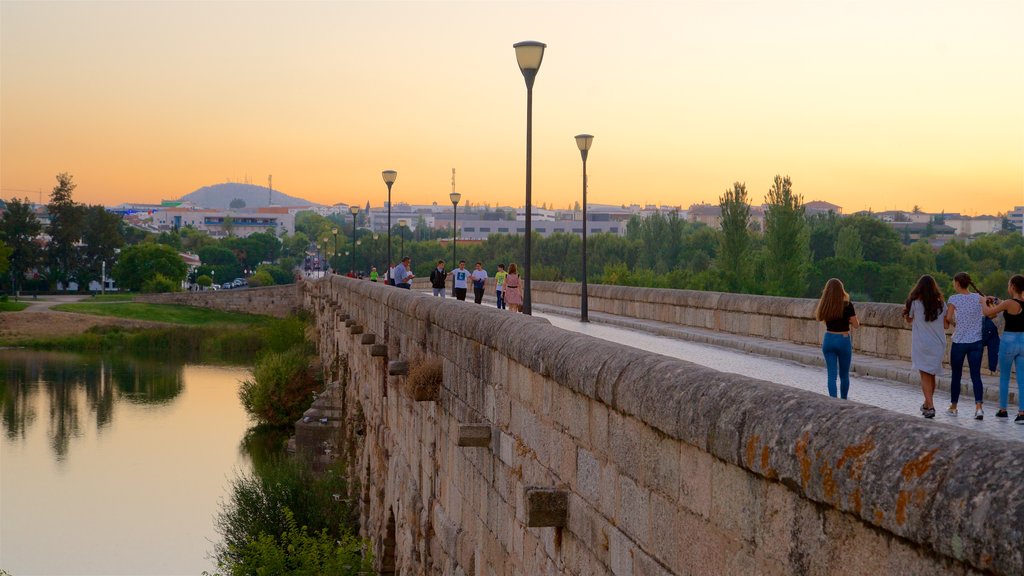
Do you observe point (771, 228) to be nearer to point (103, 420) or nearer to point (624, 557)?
point (103, 420)

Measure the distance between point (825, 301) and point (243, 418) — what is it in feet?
133

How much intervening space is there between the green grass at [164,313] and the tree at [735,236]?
1725 inches

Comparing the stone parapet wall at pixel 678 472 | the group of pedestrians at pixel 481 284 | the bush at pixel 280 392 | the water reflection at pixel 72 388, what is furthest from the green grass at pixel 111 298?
the stone parapet wall at pixel 678 472

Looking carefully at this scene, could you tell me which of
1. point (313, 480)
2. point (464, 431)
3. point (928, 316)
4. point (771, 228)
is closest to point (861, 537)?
point (464, 431)

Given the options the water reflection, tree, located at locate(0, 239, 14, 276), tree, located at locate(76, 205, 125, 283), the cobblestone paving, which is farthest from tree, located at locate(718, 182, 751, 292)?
tree, located at locate(76, 205, 125, 283)

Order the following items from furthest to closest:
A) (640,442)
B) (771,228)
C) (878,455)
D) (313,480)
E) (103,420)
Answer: (771,228), (103,420), (313,480), (640,442), (878,455)

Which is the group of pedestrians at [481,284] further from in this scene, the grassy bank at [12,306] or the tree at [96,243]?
the tree at [96,243]

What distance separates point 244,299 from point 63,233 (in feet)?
91.7

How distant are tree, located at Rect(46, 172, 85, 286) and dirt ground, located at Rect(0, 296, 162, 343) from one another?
3068cm

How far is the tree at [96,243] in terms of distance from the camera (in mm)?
114000

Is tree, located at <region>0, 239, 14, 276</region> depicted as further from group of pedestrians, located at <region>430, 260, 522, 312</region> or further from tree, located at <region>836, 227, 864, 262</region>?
group of pedestrians, located at <region>430, 260, 522, 312</region>

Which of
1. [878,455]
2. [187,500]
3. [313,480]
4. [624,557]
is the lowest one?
[187,500]

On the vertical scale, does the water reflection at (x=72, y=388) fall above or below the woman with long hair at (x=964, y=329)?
below

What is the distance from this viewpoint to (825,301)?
8805mm
